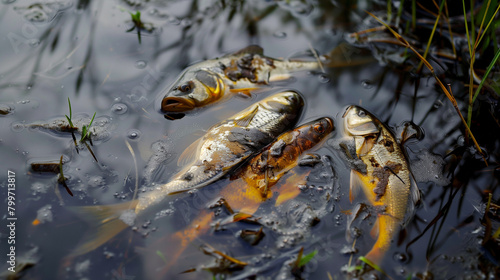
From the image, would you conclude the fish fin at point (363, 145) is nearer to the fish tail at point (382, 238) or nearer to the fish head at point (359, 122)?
the fish head at point (359, 122)

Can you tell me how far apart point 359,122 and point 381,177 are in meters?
0.56

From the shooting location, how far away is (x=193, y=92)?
11.2ft

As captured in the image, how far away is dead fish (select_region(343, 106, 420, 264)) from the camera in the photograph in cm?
266

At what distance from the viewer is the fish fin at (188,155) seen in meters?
2.97

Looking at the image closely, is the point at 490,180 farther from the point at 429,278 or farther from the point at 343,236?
the point at 343,236

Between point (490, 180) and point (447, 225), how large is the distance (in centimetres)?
65

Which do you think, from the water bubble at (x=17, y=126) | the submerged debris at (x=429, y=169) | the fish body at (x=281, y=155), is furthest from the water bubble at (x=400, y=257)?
the water bubble at (x=17, y=126)

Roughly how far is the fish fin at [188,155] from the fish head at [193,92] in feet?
1.60

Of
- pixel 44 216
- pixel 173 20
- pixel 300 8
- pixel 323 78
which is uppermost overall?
pixel 300 8

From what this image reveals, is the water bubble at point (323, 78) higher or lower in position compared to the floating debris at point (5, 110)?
higher

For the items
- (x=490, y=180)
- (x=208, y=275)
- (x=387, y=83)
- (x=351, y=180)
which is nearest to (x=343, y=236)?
(x=351, y=180)

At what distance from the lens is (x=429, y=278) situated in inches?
96.9

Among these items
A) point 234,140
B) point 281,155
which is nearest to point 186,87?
point 234,140

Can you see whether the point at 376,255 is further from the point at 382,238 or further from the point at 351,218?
the point at 351,218
